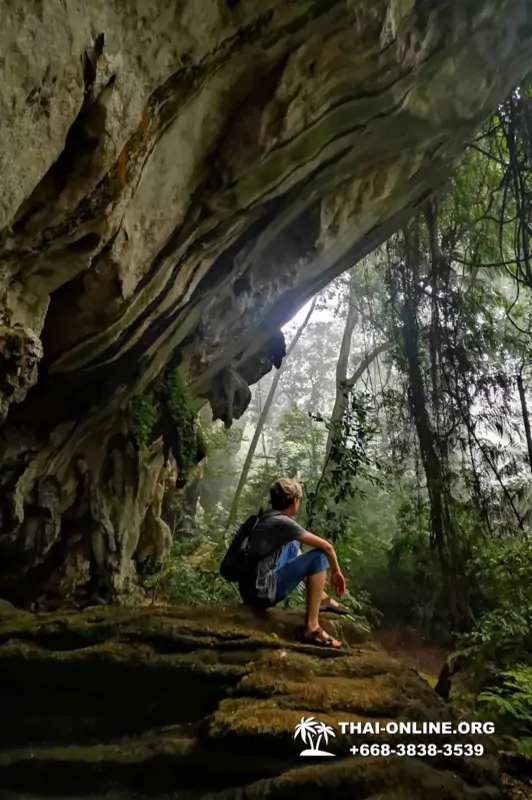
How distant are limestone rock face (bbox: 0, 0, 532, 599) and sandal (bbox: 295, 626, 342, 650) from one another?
237cm

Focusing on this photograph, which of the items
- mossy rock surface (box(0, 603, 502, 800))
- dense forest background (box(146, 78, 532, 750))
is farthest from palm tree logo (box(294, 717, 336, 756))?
dense forest background (box(146, 78, 532, 750))

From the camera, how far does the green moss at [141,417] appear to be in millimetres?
5605

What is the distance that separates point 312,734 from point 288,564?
4.23 ft

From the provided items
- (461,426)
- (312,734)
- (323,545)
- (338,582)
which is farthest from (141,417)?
(461,426)

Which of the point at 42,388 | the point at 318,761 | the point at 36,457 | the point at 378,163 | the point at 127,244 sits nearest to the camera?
the point at 318,761

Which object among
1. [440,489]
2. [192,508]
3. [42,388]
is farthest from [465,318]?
[192,508]

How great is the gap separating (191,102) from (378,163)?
8.74 ft

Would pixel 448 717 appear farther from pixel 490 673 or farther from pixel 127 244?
pixel 127 244

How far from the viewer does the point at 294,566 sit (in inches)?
146

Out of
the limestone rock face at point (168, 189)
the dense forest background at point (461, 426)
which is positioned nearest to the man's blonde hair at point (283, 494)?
the limestone rock face at point (168, 189)

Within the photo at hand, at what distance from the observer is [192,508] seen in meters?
13.0

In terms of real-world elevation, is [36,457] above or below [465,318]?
below

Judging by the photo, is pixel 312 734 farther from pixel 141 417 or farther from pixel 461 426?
pixel 461 426

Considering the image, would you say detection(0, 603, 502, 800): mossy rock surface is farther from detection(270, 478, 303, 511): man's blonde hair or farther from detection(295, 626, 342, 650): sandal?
detection(270, 478, 303, 511): man's blonde hair
